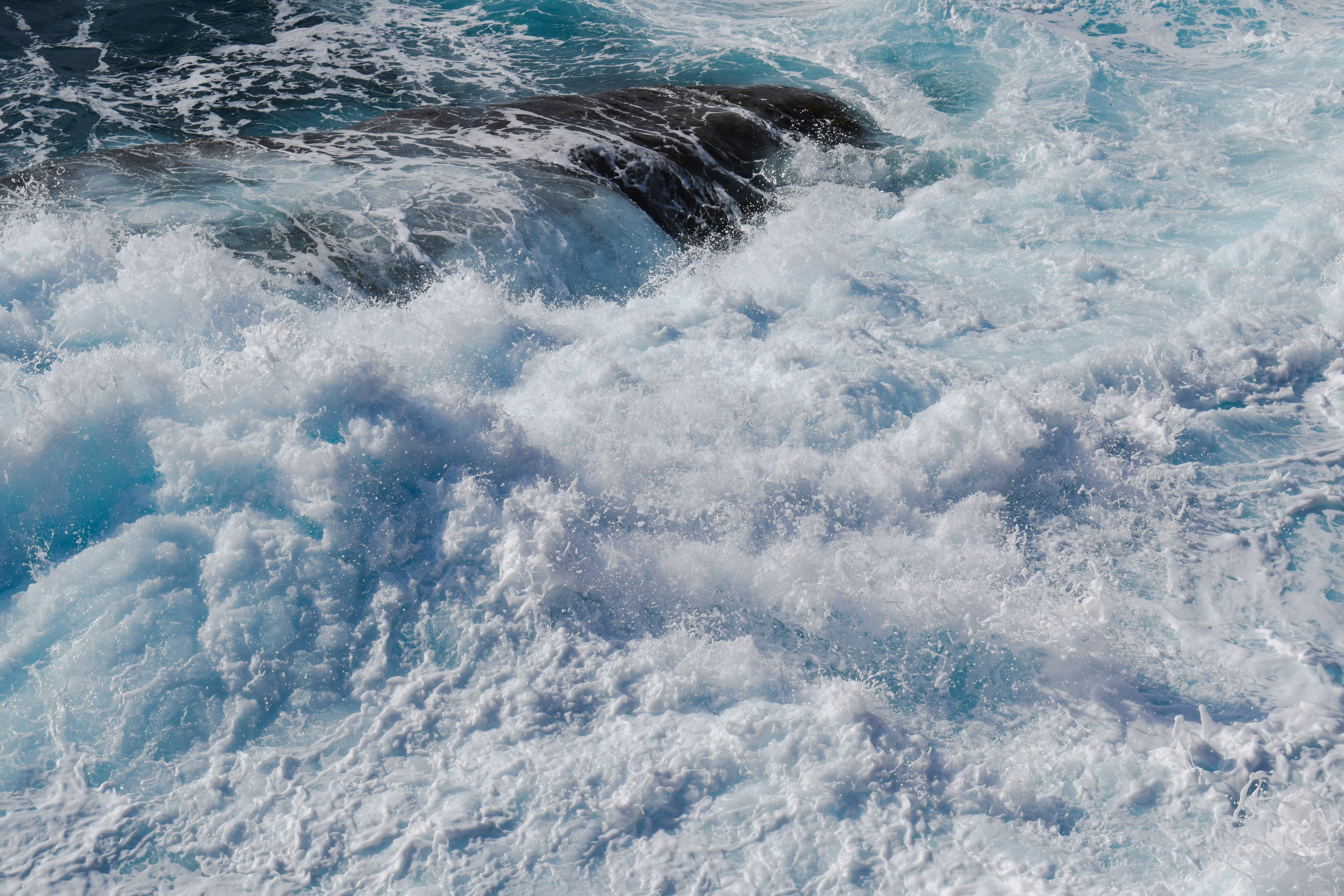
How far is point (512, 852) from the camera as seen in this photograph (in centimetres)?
339

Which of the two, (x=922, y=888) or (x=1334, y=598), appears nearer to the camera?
(x=922, y=888)

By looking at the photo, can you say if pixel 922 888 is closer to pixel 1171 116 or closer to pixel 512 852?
pixel 512 852

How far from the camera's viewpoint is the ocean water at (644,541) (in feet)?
11.4

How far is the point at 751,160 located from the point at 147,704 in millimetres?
8478

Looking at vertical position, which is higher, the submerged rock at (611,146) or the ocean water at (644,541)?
the submerged rock at (611,146)

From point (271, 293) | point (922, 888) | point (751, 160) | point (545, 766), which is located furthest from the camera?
point (751, 160)

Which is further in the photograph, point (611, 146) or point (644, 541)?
point (611, 146)

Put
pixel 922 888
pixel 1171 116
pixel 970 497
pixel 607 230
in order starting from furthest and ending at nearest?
pixel 1171 116 < pixel 607 230 < pixel 970 497 < pixel 922 888

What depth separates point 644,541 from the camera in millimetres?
4715

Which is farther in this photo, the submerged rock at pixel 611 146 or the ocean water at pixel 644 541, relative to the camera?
the submerged rock at pixel 611 146

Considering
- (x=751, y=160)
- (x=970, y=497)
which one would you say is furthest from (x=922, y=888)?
(x=751, y=160)

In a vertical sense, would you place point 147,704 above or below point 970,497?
below

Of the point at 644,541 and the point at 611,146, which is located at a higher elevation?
the point at 611,146

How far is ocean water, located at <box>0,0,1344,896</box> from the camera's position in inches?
137
